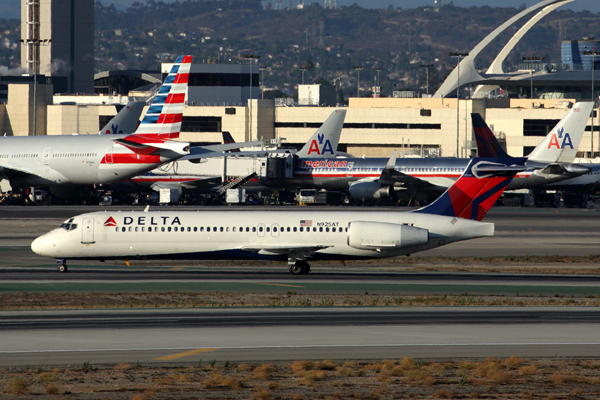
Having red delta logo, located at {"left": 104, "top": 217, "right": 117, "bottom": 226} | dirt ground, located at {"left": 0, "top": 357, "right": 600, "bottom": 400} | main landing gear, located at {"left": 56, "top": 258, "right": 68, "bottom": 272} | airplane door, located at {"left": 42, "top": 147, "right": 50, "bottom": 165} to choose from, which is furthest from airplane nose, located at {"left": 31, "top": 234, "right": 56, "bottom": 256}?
airplane door, located at {"left": 42, "top": 147, "right": 50, "bottom": 165}

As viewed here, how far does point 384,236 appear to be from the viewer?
39.9 metres

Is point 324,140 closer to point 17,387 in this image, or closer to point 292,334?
point 292,334

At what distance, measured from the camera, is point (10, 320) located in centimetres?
2809

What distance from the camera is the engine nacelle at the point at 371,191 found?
80625 mm

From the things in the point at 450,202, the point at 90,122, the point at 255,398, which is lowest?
the point at 255,398

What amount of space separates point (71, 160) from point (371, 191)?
1145 inches

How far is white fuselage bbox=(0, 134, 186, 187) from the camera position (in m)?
→ 67.0

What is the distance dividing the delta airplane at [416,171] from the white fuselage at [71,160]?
23003 mm

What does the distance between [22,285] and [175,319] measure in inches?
428

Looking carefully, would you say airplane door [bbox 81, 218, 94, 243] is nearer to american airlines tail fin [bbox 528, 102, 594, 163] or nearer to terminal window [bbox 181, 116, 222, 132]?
american airlines tail fin [bbox 528, 102, 594, 163]

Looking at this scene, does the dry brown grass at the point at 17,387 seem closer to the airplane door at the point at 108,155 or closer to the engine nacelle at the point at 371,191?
the airplane door at the point at 108,155

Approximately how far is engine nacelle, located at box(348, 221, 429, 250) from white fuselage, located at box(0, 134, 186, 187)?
27451 millimetres

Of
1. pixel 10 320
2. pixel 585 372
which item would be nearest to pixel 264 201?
pixel 10 320

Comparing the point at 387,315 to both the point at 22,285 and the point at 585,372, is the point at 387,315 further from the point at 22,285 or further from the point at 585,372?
the point at 22,285
